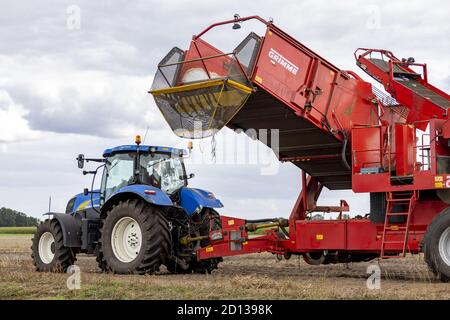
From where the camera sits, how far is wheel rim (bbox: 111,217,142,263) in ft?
45.2

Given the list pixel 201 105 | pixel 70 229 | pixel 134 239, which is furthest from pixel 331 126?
pixel 70 229

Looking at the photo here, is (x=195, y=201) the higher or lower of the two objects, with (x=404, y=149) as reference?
lower

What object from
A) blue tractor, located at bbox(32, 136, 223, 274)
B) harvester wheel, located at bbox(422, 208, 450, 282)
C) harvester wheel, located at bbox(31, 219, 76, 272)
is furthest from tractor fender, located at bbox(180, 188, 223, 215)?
harvester wheel, located at bbox(422, 208, 450, 282)

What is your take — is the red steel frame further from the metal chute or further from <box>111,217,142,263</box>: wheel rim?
<box>111,217,142,263</box>: wheel rim

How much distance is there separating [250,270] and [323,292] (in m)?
5.72

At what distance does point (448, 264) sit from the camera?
11.3 metres

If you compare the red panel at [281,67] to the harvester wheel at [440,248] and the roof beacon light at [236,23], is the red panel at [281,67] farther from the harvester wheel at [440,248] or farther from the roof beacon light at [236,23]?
the harvester wheel at [440,248]

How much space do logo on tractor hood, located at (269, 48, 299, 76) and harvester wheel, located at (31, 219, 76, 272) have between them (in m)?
5.62

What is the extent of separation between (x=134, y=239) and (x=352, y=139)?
4.42 metres

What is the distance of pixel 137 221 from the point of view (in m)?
13.4

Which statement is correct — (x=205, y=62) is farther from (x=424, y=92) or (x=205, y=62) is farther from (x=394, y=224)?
(x=394, y=224)
